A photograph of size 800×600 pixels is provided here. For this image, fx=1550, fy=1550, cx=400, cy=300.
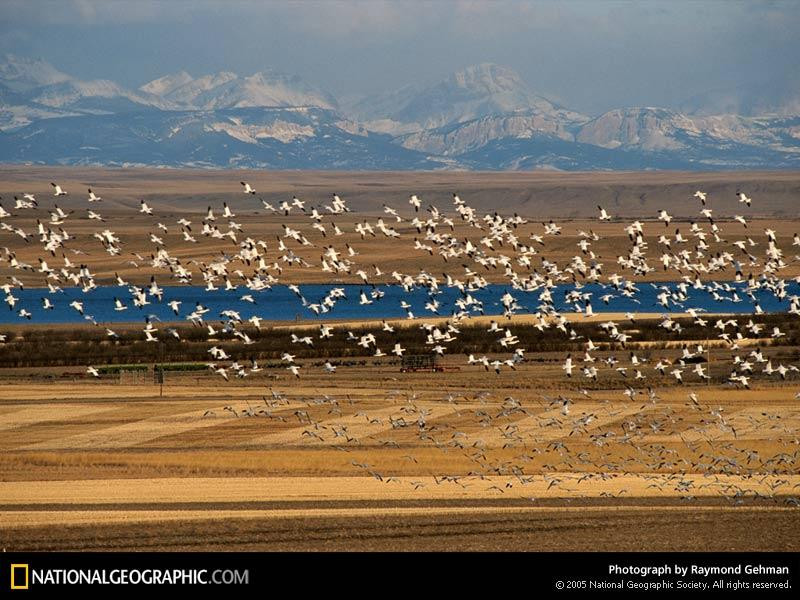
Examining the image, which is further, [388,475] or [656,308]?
[656,308]

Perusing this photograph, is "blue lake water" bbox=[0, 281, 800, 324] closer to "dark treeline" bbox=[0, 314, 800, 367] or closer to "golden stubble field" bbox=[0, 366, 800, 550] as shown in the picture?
"dark treeline" bbox=[0, 314, 800, 367]

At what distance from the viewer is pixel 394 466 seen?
46750mm

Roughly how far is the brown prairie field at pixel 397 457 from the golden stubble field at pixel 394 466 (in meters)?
0.12

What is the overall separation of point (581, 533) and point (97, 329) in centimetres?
6616

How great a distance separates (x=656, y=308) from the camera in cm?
11194

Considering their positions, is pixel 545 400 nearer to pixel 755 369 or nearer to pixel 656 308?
pixel 755 369

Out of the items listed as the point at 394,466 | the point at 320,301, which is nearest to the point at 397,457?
the point at 394,466

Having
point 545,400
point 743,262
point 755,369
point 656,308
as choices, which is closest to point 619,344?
point 755,369

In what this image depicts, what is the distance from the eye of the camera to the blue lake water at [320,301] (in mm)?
110312
